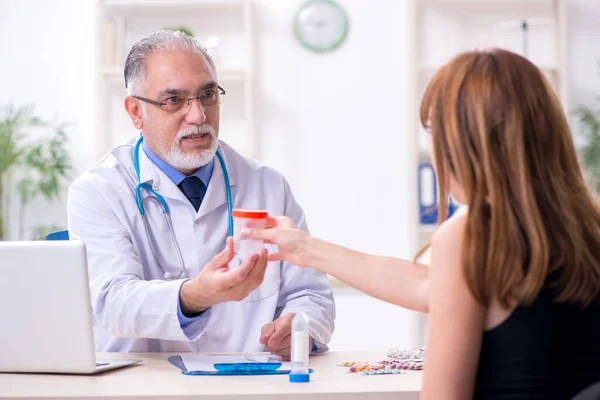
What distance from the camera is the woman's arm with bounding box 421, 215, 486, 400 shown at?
123cm

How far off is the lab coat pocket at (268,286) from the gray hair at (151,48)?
2.07ft

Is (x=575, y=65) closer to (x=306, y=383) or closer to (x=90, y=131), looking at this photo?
(x=90, y=131)

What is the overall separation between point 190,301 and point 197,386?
373 millimetres

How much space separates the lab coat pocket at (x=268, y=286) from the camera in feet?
7.37

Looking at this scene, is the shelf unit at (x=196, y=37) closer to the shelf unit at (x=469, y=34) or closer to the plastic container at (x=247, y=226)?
the shelf unit at (x=469, y=34)

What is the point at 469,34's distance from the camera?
14.1ft

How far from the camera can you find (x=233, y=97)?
4.29 meters

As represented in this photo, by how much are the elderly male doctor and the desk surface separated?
1.05 ft

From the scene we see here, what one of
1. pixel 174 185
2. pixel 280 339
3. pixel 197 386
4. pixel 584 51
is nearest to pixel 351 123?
pixel 584 51

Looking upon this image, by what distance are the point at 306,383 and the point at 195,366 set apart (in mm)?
299

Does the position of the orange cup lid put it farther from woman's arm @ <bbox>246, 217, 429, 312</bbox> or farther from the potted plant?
the potted plant

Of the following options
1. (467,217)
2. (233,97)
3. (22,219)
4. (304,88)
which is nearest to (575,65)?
(304,88)

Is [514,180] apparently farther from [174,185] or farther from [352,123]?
[352,123]

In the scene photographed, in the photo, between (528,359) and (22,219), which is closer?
(528,359)
